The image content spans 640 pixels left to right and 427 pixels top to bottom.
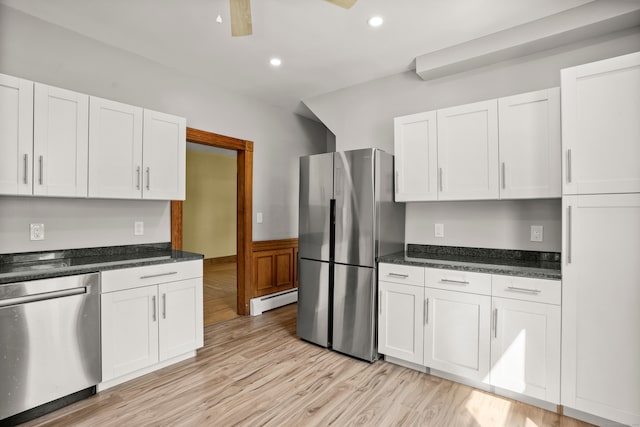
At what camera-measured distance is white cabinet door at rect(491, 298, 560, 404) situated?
2.02 m

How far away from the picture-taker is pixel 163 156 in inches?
111

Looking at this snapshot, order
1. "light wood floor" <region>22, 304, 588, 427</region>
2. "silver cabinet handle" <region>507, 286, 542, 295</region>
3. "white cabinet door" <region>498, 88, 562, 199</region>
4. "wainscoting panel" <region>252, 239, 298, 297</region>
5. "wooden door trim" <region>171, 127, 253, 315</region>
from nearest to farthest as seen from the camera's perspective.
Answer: "light wood floor" <region>22, 304, 588, 427</region> < "silver cabinet handle" <region>507, 286, 542, 295</region> < "white cabinet door" <region>498, 88, 562, 199</region> < "wooden door trim" <region>171, 127, 253, 315</region> < "wainscoting panel" <region>252, 239, 298, 297</region>

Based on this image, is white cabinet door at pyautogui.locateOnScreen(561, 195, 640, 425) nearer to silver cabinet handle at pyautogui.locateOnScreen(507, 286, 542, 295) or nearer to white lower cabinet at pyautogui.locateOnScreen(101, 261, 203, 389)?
silver cabinet handle at pyautogui.locateOnScreen(507, 286, 542, 295)

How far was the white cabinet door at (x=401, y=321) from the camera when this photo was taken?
255cm

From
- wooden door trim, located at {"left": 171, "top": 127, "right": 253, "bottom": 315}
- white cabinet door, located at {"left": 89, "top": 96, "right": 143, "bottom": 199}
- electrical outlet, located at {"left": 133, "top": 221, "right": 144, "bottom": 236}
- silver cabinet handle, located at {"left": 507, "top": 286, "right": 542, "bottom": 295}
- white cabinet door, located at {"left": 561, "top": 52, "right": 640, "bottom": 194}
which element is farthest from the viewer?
wooden door trim, located at {"left": 171, "top": 127, "right": 253, "bottom": 315}

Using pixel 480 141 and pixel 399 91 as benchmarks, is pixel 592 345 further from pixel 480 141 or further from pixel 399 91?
pixel 399 91

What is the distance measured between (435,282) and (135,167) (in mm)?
2591

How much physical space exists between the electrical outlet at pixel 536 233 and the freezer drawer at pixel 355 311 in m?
1.30

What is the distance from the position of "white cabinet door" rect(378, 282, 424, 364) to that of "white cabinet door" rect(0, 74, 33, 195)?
2.70 metres

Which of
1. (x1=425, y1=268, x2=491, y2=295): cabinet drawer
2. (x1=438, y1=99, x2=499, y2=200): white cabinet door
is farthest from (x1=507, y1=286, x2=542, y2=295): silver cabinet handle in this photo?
(x1=438, y1=99, x2=499, y2=200): white cabinet door

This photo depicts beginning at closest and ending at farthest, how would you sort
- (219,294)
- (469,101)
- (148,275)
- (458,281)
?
(458,281) → (148,275) → (469,101) → (219,294)

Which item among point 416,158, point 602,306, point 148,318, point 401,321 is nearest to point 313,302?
point 401,321

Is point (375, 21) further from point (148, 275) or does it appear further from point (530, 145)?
point (148, 275)

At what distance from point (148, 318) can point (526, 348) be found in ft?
8.92
